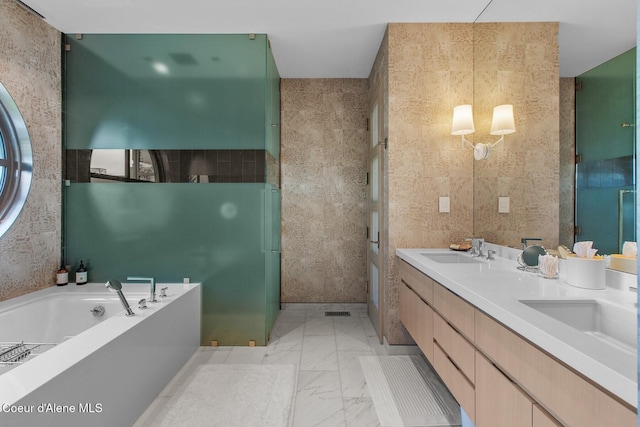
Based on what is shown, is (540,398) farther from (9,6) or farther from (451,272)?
(9,6)

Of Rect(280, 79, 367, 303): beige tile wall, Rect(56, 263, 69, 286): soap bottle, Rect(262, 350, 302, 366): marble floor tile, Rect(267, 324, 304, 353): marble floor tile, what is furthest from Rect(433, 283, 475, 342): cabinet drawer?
Rect(56, 263, 69, 286): soap bottle

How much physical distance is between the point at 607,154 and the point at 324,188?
2.65 m

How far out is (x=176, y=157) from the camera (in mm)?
2650

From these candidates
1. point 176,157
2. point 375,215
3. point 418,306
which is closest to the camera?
point 418,306

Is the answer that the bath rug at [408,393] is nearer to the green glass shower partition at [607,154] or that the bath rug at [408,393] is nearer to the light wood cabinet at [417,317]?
the light wood cabinet at [417,317]

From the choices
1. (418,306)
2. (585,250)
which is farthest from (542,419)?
(418,306)

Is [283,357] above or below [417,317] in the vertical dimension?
below

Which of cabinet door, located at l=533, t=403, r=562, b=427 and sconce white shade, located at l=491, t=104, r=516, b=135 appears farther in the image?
sconce white shade, located at l=491, t=104, r=516, b=135

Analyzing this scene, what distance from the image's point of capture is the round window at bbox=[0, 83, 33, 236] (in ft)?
7.24

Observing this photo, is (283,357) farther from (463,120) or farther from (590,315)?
(463,120)

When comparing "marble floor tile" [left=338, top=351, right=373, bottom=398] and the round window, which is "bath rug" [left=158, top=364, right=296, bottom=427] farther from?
the round window

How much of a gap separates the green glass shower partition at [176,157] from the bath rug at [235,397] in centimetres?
43

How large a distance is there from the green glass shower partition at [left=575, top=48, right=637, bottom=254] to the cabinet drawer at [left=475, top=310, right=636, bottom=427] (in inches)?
26.2

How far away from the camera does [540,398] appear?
2.94 ft
